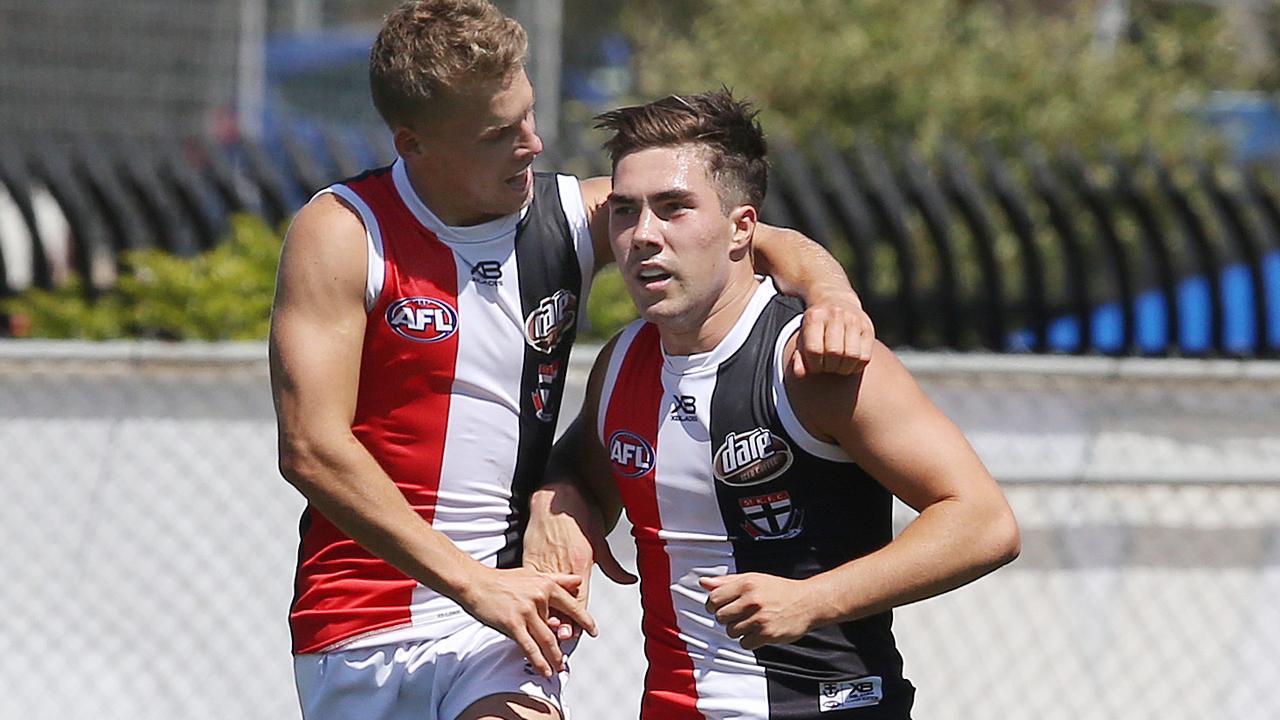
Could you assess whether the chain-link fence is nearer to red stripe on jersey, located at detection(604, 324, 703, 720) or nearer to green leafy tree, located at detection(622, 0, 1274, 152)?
red stripe on jersey, located at detection(604, 324, 703, 720)

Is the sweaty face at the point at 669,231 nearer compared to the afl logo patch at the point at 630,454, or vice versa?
the sweaty face at the point at 669,231

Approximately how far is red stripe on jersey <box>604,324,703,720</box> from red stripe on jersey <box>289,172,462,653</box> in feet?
1.16

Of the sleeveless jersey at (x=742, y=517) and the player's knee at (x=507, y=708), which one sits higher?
the sleeveless jersey at (x=742, y=517)

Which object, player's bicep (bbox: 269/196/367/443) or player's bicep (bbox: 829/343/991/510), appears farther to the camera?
player's bicep (bbox: 269/196/367/443)

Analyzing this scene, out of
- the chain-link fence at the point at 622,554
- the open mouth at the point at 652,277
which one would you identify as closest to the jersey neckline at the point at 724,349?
the open mouth at the point at 652,277

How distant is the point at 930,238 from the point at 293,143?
9.19 ft

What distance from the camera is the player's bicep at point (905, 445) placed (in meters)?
2.76

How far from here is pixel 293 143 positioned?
22.9 ft

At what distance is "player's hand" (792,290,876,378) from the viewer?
274 cm

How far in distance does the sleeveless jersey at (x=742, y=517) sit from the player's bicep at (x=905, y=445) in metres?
0.13

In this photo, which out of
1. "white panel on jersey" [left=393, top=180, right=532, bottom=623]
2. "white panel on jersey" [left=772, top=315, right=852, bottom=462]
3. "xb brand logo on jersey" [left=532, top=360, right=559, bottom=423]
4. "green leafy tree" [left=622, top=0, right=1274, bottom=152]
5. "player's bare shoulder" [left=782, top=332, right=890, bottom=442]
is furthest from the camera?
"green leafy tree" [left=622, top=0, right=1274, bottom=152]

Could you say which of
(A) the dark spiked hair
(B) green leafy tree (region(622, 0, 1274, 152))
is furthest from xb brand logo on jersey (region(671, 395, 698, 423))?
(B) green leafy tree (region(622, 0, 1274, 152))

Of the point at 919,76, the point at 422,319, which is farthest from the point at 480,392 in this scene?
the point at 919,76

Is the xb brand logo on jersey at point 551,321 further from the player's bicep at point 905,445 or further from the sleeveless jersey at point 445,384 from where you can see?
the player's bicep at point 905,445
